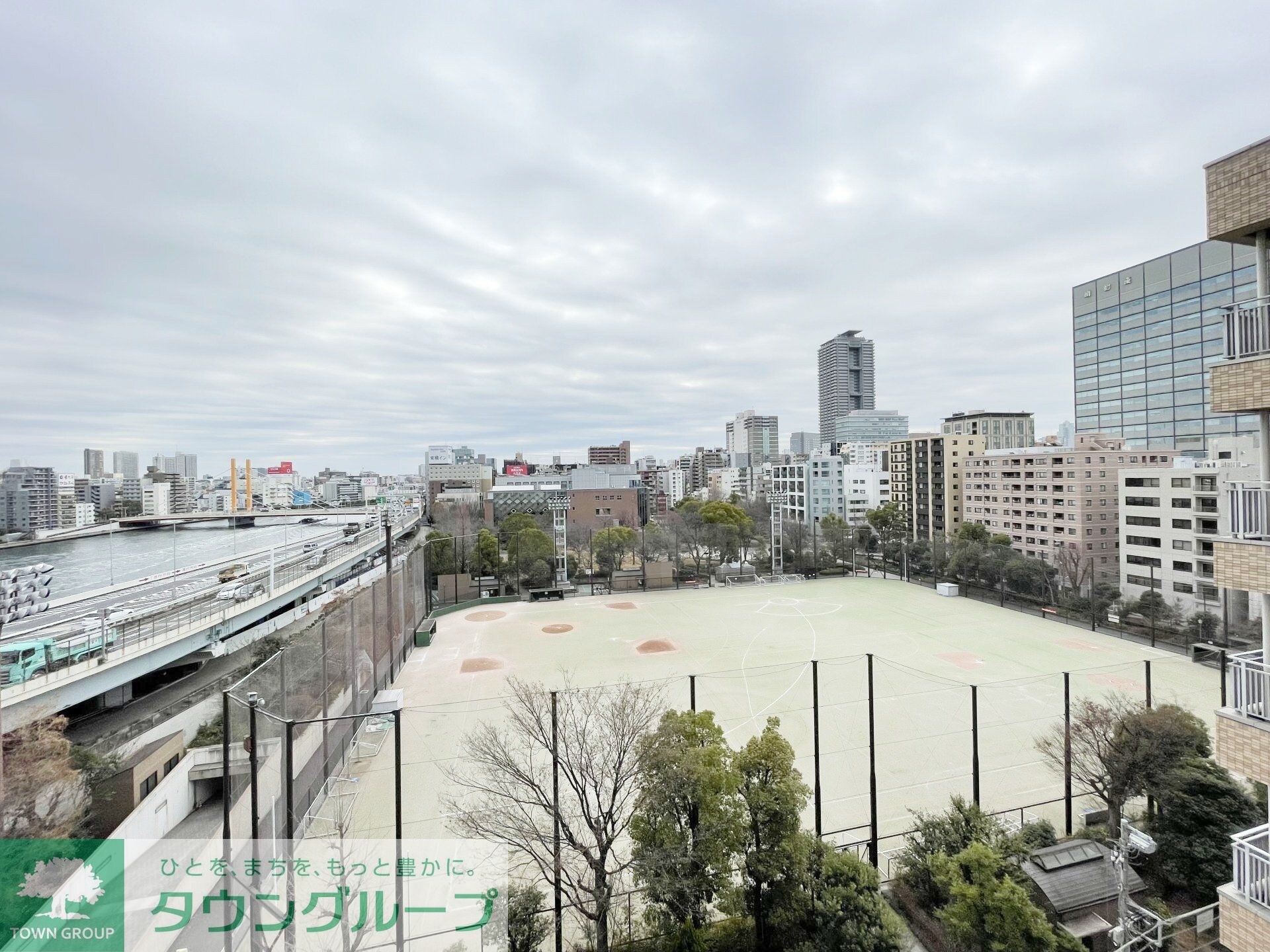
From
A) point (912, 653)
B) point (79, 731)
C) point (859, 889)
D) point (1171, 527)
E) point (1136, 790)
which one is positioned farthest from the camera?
point (1171, 527)

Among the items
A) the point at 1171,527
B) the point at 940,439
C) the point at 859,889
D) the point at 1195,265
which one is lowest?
the point at 859,889

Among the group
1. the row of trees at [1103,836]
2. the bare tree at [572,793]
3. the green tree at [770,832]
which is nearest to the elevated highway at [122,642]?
the bare tree at [572,793]

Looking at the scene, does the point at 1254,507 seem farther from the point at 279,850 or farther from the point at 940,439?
the point at 940,439

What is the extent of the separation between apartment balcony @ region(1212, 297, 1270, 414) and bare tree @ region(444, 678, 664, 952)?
6084mm

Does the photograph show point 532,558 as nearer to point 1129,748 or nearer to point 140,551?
point 140,551

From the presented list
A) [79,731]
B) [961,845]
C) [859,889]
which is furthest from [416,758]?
[79,731]

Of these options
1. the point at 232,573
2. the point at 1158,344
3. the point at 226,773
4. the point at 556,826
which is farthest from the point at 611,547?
the point at 1158,344

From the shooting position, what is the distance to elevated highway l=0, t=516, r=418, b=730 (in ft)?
30.2

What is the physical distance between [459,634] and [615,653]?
6.28m

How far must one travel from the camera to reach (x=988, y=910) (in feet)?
18.2

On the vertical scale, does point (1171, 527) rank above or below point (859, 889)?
above

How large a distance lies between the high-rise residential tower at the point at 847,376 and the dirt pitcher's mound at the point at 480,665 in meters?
140

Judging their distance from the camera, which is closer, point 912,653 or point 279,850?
point 279,850

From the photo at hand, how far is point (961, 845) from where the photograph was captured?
6.69 m
